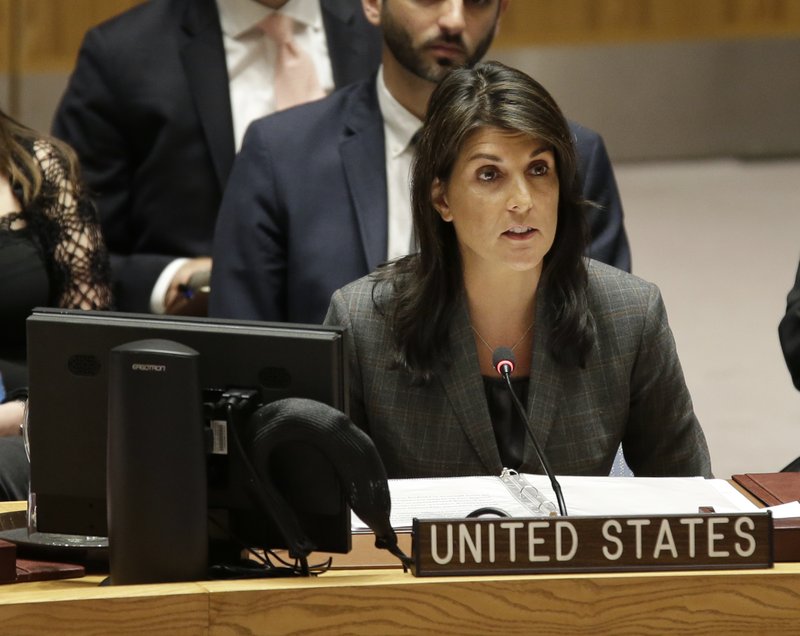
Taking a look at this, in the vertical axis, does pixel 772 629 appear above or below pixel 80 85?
below

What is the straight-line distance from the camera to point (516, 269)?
7.52ft

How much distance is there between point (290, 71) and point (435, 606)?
219 cm

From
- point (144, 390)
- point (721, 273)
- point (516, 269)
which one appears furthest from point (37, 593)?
point (721, 273)

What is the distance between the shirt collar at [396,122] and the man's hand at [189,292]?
51 cm

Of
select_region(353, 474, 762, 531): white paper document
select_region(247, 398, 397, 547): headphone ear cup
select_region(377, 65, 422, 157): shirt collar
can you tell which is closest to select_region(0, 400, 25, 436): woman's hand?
select_region(377, 65, 422, 157): shirt collar

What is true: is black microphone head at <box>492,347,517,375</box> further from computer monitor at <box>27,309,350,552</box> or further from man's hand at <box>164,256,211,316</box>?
man's hand at <box>164,256,211,316</box>

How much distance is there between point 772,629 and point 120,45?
2367 millimetres

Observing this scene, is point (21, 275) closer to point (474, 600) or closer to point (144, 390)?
point (144, 390)

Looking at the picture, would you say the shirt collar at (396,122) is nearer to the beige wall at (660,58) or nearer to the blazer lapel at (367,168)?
the blazer lapel at (367,168)

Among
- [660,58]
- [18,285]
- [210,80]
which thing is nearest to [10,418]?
[18,285]

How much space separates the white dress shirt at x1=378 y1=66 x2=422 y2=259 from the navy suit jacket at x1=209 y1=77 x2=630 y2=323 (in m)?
0.02

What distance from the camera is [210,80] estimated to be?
11.4ft

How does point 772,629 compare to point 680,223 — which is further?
point 680,223

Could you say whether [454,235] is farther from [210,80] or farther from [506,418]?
[210,80]
